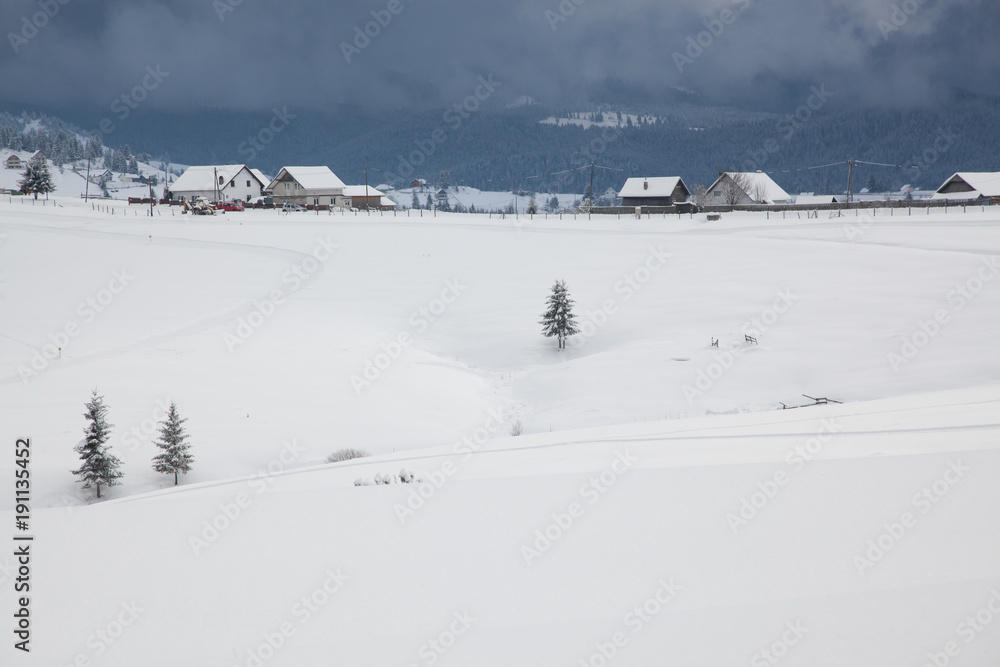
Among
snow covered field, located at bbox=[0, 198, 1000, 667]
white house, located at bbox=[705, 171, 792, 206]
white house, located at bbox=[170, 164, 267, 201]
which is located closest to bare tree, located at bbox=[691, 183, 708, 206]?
white house, located at bbox=[705, 171, 792, 206]

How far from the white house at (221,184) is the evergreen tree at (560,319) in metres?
86.3

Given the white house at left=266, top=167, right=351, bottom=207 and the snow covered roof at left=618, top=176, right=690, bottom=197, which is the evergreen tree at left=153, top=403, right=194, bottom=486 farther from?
the white house at left=266, top=167, right=351, bottom=207

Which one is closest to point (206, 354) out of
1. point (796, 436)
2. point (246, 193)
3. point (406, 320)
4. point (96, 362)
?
point (96, 362)

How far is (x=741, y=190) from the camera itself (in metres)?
91.7

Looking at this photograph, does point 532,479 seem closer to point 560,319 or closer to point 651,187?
point 560,319

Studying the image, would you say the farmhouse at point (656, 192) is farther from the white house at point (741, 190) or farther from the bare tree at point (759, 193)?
the bare tree at point (759, 193)

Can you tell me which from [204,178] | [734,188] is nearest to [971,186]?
[734,188]

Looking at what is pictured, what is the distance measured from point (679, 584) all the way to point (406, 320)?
1330 inches

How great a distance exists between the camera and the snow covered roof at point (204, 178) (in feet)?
351

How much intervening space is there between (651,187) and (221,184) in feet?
213

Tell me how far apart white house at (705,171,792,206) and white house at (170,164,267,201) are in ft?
229

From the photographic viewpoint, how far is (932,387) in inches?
743

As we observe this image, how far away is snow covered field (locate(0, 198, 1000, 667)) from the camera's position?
19.0 feet

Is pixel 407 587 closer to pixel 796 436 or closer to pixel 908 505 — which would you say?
pixel 908 505
